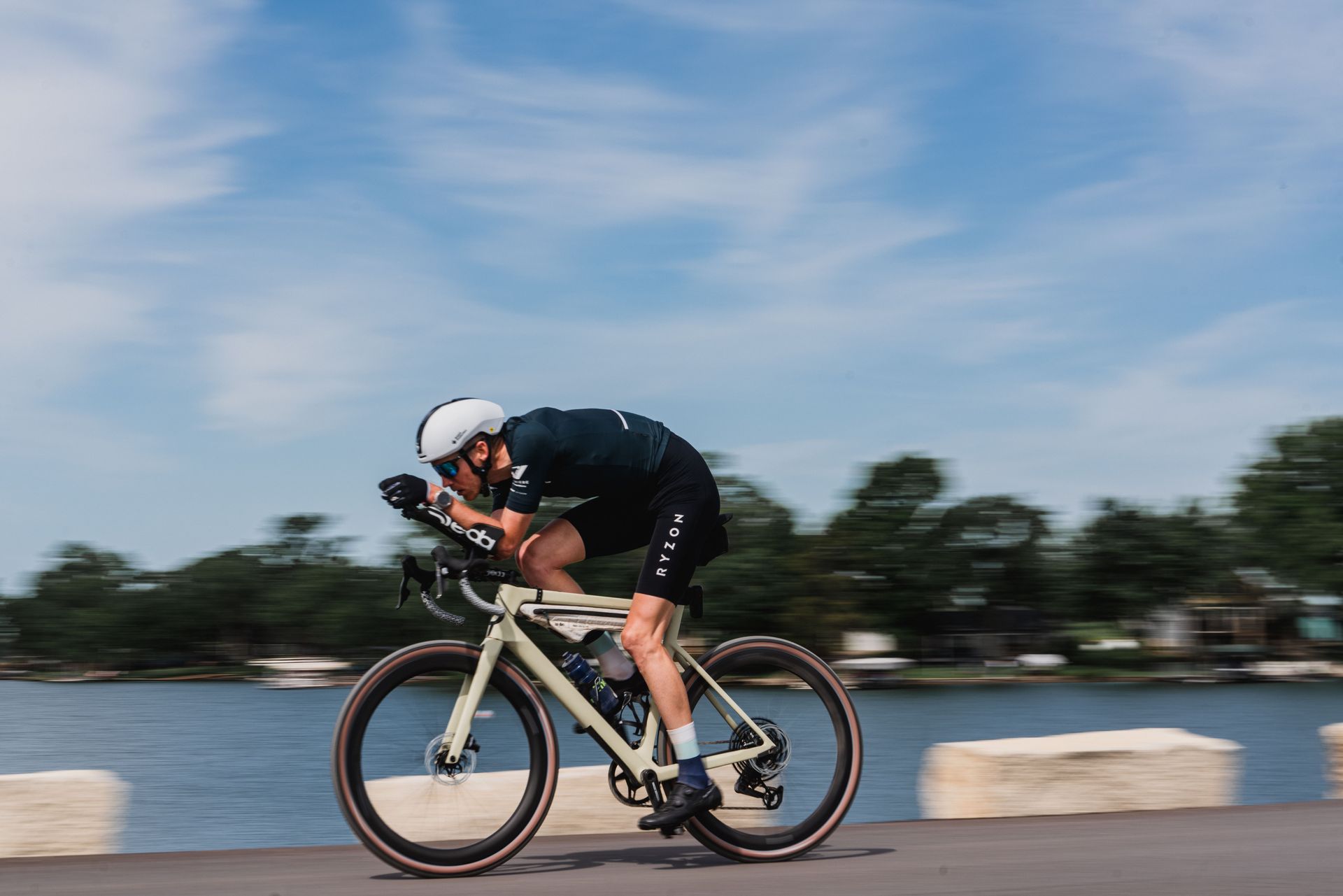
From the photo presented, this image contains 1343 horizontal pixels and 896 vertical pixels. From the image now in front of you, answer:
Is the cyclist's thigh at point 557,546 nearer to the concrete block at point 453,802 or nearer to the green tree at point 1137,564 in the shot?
the concrete block at point 453,802

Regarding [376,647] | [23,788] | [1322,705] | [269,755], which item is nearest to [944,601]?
[1322,705]

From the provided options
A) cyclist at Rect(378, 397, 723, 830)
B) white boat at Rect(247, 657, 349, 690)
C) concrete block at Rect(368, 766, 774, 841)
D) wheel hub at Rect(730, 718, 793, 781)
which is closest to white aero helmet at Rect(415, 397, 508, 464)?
cyclist at Rect(378, 397, 723, 830)

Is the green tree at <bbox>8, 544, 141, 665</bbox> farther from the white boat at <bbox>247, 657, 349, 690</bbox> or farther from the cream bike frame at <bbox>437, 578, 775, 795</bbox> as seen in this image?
the cream bike frame at <bbox>437, 578, 775, 795</bbox>

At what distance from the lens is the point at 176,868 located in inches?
225

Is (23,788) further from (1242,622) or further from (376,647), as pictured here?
(1242,622)

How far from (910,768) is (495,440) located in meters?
37.1

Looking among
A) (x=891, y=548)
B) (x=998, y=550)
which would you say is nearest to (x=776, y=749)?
(x=891, y=548)

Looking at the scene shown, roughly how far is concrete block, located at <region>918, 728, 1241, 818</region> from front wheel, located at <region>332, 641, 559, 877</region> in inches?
126

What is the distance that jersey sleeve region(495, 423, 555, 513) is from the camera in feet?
17.8

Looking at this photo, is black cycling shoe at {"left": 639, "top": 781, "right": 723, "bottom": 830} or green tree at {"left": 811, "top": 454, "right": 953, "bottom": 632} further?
green tree at {"left": 811, "top": 454, "right": 953, "bottom": 632}

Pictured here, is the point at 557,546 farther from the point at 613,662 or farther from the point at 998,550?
the point at 998,550

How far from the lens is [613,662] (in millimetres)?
5883

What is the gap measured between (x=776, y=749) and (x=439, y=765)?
1487mm

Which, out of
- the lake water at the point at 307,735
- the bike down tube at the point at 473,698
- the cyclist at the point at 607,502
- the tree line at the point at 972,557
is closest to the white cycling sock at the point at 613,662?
the cyclist at the point at 607,502
